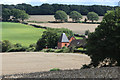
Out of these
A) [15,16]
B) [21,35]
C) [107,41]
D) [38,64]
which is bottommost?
[21,35]

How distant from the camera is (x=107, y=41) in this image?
23.3 metres

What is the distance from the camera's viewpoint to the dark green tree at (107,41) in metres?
22.9

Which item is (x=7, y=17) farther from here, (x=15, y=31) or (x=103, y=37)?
Result: (x=103, y=37)

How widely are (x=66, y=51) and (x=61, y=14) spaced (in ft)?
268

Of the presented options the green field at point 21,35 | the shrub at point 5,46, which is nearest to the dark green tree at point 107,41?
the shrub at point 5,46

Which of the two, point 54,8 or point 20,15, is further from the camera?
point 54,8

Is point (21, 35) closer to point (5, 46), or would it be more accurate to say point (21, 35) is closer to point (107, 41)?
point (5, 46)

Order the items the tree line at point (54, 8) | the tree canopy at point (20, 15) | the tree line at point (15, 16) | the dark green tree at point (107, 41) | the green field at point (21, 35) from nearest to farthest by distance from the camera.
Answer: the dark green tree at point (107, 41) < the green field at point (21, 35) < the tree line at point (15, 16) < the tree canopy at point (20, 15) < the tree line at point (54, 8)

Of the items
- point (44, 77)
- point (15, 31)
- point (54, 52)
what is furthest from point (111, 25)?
point (15, 31)

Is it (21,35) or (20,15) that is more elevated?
(20,15)

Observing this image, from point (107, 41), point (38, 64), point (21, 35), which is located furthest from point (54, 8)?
point (107, 41)

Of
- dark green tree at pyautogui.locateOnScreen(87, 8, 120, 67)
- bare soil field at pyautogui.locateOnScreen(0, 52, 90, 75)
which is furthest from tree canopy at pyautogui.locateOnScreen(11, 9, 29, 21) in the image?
dark green tree at pyautogui.locateOnScreen(87, 8, 120, 67)

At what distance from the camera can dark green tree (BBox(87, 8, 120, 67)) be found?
903 inches

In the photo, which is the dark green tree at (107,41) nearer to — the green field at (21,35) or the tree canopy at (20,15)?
the green field at (21,35)
